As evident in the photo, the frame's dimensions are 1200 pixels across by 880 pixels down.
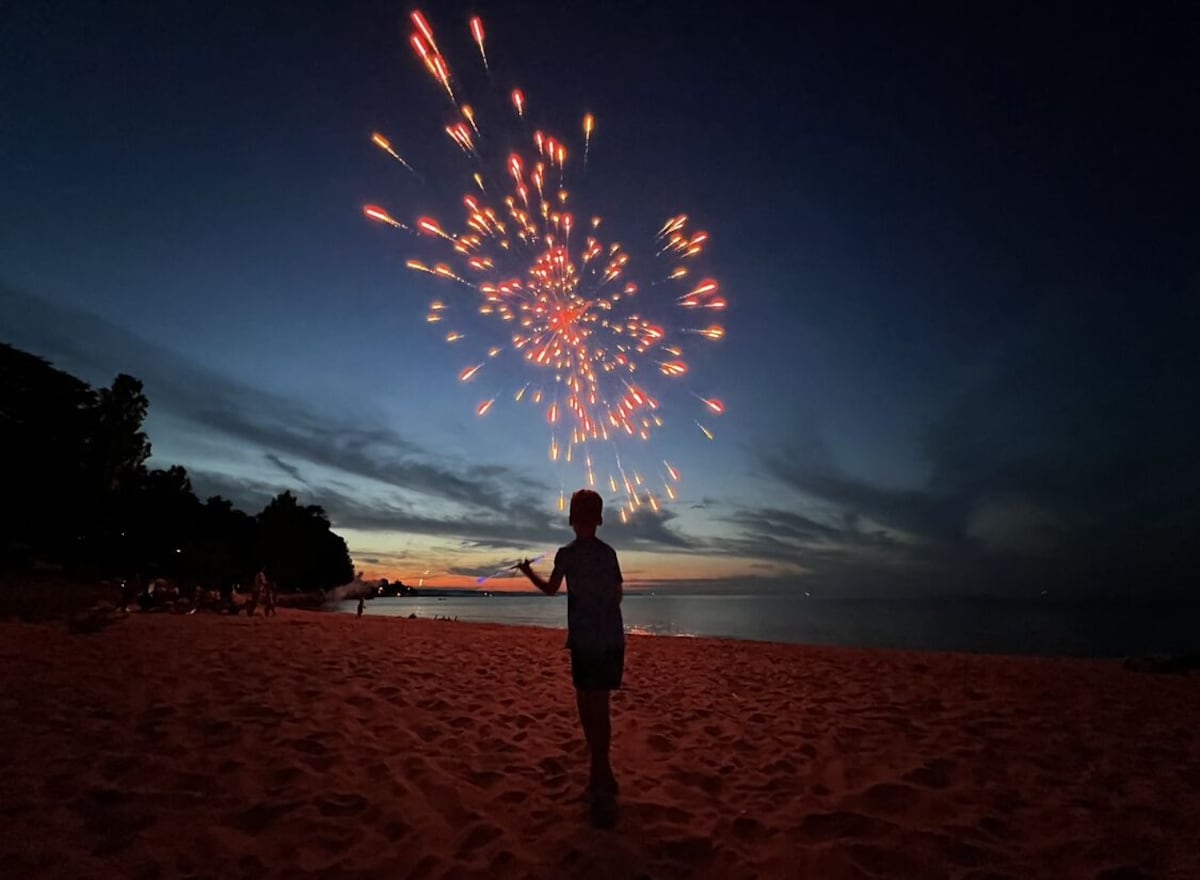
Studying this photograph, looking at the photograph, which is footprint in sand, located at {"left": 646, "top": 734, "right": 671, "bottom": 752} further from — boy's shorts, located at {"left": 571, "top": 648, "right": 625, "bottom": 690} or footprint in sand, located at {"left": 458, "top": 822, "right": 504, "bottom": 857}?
footprint in sand, located at {"left": 458, "top": 822, "right": 504, "bottom": 857}

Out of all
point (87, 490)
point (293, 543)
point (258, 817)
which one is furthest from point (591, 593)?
point (293, 543)

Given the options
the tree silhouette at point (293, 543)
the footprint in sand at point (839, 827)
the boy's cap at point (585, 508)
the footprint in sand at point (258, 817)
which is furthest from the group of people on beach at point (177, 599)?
the tree silhouette at point (293, 543)

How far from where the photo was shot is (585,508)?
4660mm

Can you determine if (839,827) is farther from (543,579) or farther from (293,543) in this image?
(293,543)

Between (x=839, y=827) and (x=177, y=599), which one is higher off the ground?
(x=177, y=599)

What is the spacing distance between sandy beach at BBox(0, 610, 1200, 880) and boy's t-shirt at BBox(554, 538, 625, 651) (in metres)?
1.10

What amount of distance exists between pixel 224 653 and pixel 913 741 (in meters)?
8.82

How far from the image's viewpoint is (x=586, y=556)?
14.7ft

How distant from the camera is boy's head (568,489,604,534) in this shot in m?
4.61

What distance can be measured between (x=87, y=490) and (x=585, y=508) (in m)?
42.5

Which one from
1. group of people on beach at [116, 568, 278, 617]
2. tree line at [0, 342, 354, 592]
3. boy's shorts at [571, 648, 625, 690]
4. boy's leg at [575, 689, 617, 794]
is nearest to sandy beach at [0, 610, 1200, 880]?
boy's leg at [575, 689, 617, 794]

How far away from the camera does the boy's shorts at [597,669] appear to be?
13.8 ft

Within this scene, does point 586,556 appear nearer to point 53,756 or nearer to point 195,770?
point 195,770

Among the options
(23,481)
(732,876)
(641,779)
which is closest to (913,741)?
(641,779)
